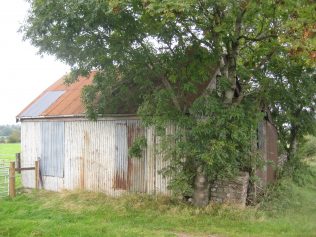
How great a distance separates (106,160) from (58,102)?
4729 mm

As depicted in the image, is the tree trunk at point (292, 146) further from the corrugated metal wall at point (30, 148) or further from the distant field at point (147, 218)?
the corrugated metal wall at point (30, 148)

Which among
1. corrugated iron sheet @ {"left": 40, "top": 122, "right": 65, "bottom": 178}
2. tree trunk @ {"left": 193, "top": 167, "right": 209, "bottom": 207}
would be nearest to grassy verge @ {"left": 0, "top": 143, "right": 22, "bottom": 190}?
corrugated iron sheet @ {"left": 40, "top": 122, "right": 65, "bottom": 178}

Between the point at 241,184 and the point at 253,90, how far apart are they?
3.00 m

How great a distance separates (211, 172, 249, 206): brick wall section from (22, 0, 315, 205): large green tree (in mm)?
408

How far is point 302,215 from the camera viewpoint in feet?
40.8

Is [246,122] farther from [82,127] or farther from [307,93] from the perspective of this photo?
[82,127]

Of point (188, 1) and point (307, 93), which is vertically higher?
point (188, 1)

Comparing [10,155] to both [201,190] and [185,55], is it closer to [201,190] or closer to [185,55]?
[201,190]

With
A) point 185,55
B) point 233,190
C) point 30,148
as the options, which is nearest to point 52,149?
point 30,148

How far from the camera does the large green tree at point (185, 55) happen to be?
11430mm

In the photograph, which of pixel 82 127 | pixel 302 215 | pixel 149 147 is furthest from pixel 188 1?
pixel 82 127

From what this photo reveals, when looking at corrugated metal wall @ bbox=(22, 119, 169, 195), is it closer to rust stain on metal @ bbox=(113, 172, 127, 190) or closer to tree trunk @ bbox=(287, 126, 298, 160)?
rust stain on metal @ bbox=(113, 172, 127, 190)

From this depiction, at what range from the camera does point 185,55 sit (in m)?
12.6

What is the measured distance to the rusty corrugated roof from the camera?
17.7 m
